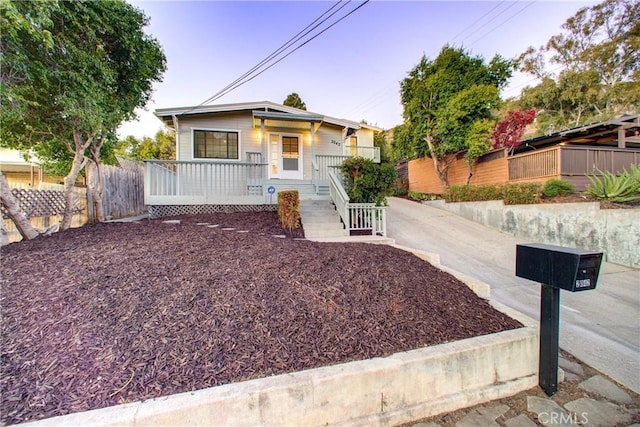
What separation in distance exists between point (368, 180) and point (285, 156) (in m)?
5.22

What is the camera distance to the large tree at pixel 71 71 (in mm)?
3987

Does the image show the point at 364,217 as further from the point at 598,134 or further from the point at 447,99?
the point at 598,134

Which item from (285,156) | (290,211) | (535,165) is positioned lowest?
(290,211)

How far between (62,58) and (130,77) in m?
1.66

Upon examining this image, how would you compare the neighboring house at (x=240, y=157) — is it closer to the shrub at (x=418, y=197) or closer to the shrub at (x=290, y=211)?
the shrub at (x=290, y=211)

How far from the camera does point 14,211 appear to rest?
4352 mm

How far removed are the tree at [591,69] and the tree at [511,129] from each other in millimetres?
9500

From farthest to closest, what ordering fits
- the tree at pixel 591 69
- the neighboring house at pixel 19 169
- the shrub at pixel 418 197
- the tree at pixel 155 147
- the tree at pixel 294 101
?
1. the tree at pixel 155 147
2. the tree at pixel 294 101
3. the tree at pixel 591 69
4. the neighboring house at pixel 19 169
5. the shrub at pixel 418 197

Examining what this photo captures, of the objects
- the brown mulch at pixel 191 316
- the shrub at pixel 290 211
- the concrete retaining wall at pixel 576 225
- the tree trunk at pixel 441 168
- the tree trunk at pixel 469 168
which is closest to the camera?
the brown mulch at pixel 191 316

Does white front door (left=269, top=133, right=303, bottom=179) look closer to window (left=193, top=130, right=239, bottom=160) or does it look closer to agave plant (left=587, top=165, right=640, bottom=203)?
window (left=193, top=130, right=239, bottom=160)

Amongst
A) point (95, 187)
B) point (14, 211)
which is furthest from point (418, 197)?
point (14, 211)

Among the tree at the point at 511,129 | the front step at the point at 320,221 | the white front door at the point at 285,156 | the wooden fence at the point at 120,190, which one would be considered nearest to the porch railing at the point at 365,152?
the white front door at the point at 285,156

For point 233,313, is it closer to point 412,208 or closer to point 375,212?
point 375,212

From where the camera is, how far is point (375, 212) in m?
6.46
